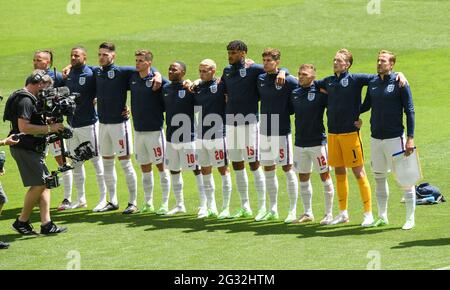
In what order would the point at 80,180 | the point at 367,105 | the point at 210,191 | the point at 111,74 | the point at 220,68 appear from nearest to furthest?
the point at 367,105 → the point at 210,191 → the point at 111,74 → the point at 80,180 → the point at 220,68

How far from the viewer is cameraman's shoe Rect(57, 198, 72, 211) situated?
73.4 feet

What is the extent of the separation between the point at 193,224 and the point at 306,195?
190cm

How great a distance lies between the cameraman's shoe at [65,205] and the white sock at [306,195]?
14.6 feet

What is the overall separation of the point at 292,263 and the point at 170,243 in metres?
2.33

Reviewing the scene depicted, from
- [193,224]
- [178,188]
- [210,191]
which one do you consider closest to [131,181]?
[178,188]

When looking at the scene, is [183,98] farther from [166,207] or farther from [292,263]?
[292,263]

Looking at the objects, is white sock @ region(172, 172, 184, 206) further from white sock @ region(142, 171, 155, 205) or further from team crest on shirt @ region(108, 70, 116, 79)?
team crest on shirt @ region(108, 70, 116, 79)

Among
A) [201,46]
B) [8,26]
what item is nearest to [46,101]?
[201,46]

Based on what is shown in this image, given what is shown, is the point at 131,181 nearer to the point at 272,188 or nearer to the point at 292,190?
the point at 272,188

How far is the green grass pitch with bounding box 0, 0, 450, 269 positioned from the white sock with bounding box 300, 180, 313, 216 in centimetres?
48

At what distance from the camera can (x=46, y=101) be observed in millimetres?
19312

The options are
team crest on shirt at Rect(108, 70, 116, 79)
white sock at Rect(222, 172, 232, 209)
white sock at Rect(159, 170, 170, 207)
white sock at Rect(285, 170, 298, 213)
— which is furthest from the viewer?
team crest on shirt at Rect(108, 70, 116, 79)

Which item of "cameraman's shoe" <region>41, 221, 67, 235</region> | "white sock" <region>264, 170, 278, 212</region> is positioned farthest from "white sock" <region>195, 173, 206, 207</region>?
"cameraman's shoe" <region>41, 221, 67, 235</region>

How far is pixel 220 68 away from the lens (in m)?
34.2
